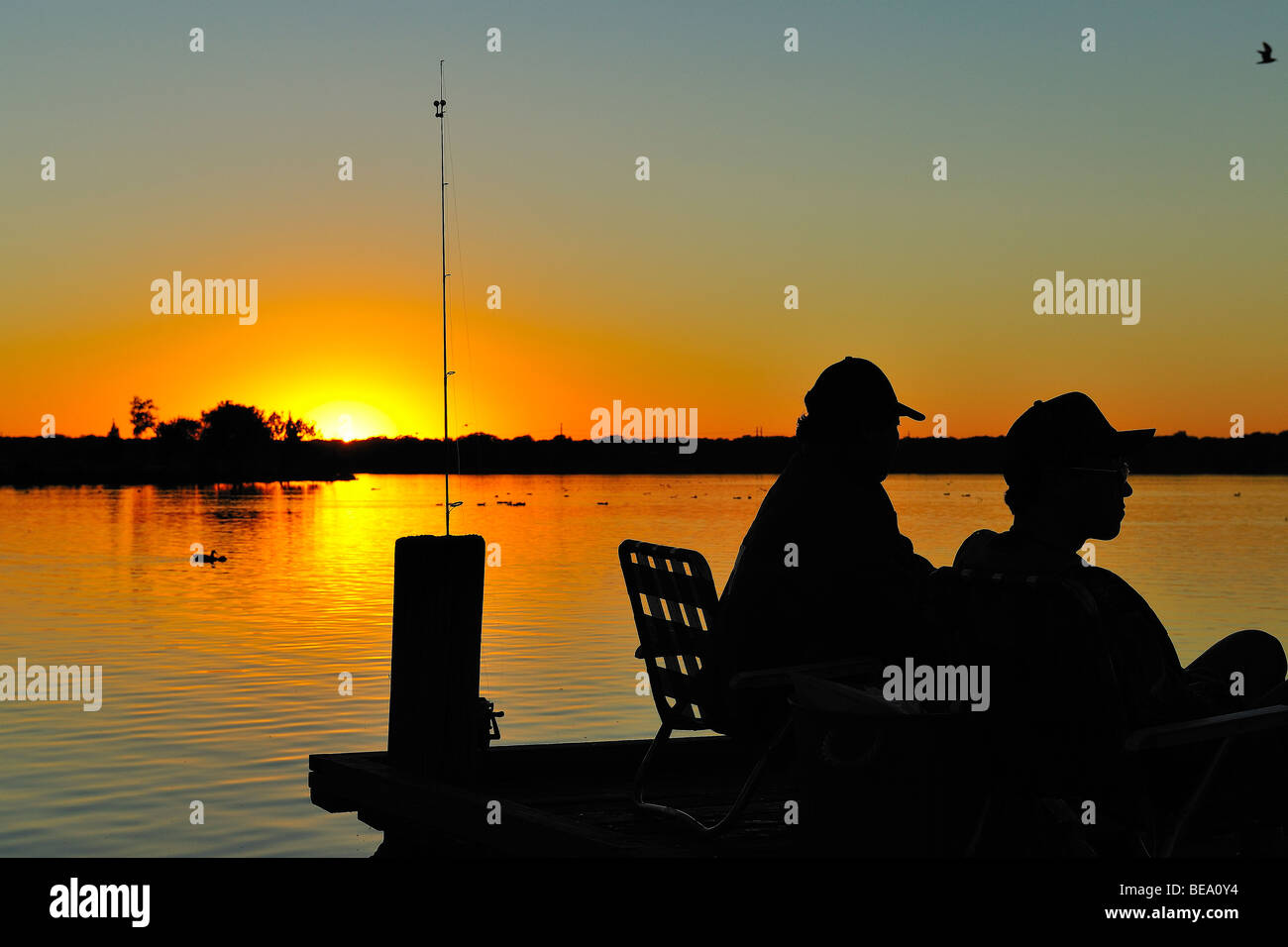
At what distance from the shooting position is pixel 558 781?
6973 mm

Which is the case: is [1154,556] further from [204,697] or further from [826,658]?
[826,658]

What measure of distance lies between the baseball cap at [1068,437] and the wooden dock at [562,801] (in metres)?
1.98

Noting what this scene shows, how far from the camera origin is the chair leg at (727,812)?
527cm

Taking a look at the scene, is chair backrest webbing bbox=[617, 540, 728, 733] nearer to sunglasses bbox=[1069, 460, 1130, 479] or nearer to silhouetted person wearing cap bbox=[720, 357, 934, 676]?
silhouetted person wearing cap bbox=[720, 357, 934, 676]

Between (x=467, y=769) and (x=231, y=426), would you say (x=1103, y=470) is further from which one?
(x=231, y=426)

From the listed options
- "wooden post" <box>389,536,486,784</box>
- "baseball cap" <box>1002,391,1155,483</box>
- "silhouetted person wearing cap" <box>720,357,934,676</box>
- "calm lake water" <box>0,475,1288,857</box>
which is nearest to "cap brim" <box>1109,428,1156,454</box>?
"baseball cap" <box>1002,391,1155,483</box>

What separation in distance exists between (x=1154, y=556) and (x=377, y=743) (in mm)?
43555

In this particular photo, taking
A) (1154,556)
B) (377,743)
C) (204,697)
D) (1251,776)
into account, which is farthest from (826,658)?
(1154,556)

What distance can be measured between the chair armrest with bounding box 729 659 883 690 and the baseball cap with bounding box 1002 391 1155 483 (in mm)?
1326

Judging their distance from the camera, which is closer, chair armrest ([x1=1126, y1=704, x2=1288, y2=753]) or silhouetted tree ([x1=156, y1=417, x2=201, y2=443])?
chair armrest ([x1=1126, y1=704, x2=1288, y2=753])

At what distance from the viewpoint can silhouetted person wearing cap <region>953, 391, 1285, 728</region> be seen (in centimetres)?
369

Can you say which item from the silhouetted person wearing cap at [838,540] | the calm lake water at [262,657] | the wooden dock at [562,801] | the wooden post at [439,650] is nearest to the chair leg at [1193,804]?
the silhouetted person wearing cap at [838,540]

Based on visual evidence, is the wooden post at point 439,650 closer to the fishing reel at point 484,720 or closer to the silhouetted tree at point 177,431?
the fishing reel at point 484,720
